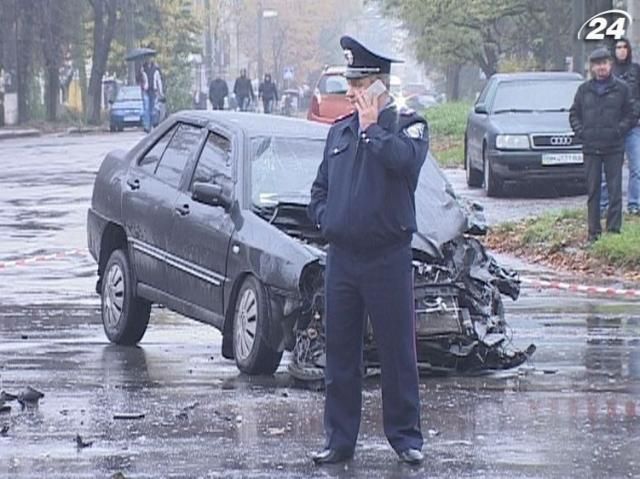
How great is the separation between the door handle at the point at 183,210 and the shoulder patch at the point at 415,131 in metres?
3.78

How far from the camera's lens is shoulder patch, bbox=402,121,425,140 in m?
7.27

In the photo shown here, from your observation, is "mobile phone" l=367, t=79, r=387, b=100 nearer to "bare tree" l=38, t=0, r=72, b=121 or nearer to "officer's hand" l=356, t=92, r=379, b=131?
"officer's hand" l=356, t=92, r=379, b=131

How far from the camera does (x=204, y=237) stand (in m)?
10.6

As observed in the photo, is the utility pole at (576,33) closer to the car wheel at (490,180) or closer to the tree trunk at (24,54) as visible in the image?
the car wheel at (490,180)

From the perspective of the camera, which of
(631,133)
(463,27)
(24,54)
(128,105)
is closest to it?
(631,133)

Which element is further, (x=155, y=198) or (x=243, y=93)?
(x=243, y=93)

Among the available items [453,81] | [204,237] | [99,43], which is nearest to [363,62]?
[204,237]

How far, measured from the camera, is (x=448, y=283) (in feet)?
32.7

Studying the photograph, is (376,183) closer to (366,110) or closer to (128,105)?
(366,110)

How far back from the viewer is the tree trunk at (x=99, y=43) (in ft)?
210

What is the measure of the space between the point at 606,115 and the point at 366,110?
368 inches

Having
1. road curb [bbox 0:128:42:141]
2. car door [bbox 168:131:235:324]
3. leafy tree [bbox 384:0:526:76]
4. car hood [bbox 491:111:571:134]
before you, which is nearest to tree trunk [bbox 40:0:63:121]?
road curb [bbox 0:128:42:141]

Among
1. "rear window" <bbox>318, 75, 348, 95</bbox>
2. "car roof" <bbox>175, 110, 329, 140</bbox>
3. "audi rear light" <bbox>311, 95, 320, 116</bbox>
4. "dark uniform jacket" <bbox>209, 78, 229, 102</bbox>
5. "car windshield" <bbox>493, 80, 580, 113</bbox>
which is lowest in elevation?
"dark uniform jacket" <bbox>209, 78, 229, 102</bbox>

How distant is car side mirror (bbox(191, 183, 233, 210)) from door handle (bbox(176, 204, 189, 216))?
36 cm
